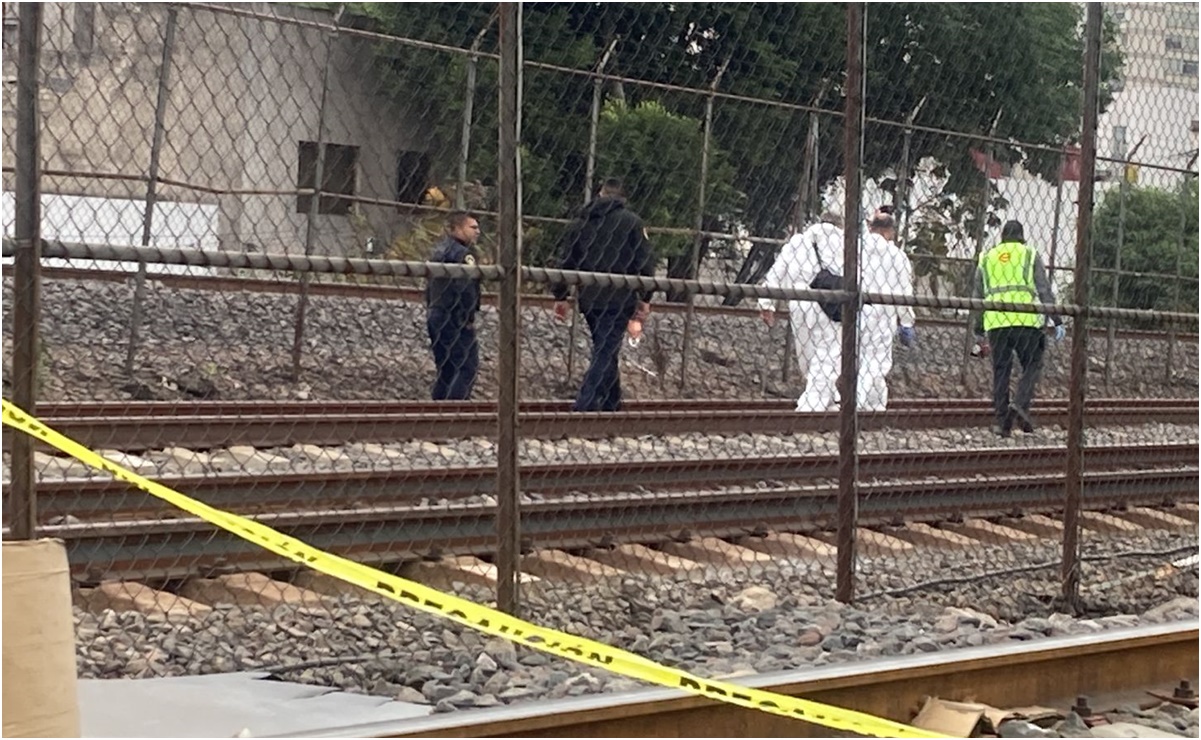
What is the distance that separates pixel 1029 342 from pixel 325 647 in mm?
8898

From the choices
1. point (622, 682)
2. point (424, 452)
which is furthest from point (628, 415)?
point (622, 682)

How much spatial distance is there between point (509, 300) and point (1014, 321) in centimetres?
866

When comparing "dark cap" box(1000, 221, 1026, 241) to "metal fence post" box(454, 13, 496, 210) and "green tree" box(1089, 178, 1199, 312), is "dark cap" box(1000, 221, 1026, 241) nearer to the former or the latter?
"metal fence post" box(454, 13, 496, 210)

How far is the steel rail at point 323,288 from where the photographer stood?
46.1 feet

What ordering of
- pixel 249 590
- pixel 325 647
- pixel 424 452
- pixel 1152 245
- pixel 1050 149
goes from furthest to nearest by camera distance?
pixel 1152 245
pixel 1050 149
pixel 424 452
pixel 249 590
pixel 325 647

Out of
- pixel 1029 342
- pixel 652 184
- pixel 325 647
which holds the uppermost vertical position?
pixel 652 184

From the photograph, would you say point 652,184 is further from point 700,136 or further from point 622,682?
point 622,682

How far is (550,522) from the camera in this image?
26.8 feet

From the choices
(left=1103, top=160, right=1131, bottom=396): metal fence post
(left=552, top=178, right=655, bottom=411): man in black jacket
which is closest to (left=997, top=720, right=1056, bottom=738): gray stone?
(left=552, top=178, right=655, bottom=411): man in black jacket

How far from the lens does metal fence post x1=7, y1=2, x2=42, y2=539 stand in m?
4.57

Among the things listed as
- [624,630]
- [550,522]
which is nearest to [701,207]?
[550,522]

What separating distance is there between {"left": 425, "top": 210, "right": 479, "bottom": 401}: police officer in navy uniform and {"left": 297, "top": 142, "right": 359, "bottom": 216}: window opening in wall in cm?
172

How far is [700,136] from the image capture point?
15586 millimetres

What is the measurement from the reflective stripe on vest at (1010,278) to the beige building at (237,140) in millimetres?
4912
